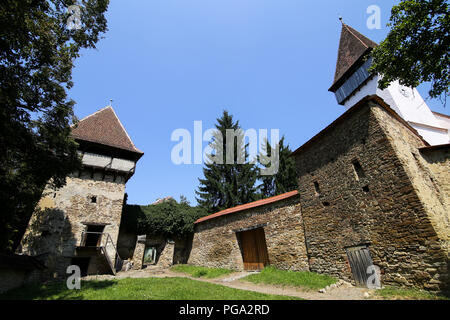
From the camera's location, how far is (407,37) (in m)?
6.76

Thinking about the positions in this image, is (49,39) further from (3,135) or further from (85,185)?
(85,185)

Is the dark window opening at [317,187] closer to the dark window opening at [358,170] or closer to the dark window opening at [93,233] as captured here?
the dark window opening at [358,170]

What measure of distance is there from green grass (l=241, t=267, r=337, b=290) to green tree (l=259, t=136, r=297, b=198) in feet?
42.2

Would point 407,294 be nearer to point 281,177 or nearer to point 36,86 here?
point 36,86

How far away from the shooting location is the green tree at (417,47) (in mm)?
6242

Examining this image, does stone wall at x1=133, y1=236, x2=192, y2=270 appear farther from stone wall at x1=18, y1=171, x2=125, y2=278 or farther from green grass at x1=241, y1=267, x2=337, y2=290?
green grass at x1=241, y1=267, x2=337, y2=290

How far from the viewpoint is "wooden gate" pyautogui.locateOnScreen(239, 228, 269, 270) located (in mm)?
12035

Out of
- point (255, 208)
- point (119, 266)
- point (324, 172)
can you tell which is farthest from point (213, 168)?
point (324, 172)

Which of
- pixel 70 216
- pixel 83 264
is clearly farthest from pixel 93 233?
A: pixel 83 264

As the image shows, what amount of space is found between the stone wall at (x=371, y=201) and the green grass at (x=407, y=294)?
226mm

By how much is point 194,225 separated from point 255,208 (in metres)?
7.54

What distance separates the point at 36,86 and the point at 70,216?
9.72m

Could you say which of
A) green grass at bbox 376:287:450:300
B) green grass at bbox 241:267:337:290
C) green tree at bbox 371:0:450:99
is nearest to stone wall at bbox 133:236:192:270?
green grass at bbox 241:267:337:290

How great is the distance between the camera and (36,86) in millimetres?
7676
